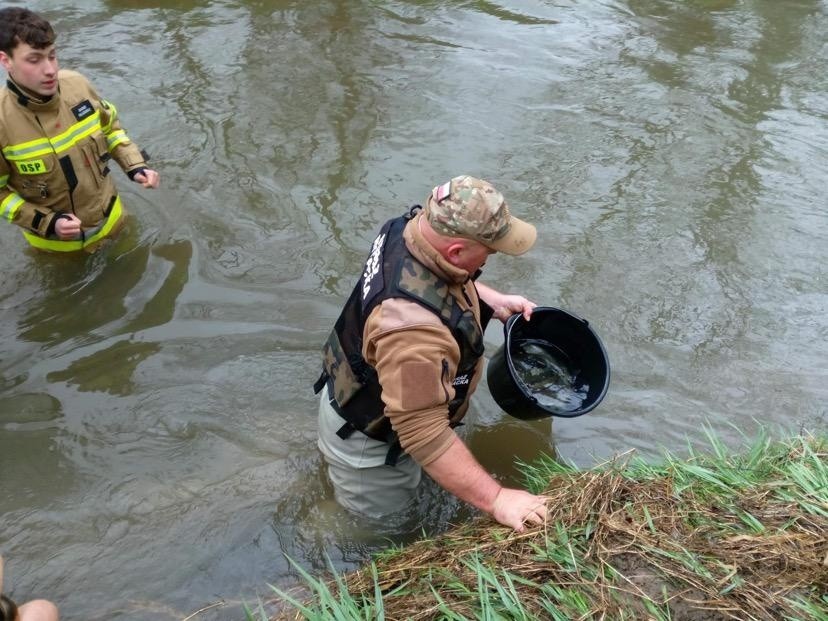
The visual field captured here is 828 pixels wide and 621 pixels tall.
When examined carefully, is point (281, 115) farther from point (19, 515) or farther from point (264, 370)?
point (19, 515)

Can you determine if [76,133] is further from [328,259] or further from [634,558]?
[634,558]

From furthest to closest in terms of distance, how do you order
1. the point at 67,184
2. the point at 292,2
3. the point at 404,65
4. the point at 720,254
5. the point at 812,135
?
the point at 292,2 < the point at 404,65 < the point at 812,135 < the point at 720,254 < the point at 67,184

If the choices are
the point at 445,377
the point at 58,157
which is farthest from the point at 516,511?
the point at 58,157

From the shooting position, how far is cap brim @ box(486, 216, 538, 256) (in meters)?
2.83

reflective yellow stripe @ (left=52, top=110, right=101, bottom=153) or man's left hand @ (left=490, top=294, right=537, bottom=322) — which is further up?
reflective yellow stripe @ (left=52, top=110, right=101, bottom=153)

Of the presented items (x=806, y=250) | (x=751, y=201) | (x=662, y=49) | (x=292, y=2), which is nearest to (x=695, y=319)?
(x=806, y=250)

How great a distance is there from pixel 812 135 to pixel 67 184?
6896mm

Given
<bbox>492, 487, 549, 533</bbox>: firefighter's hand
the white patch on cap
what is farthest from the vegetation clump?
the white patch on cap

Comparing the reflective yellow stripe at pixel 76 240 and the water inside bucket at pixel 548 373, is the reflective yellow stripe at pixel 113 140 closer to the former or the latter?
the reflective yellow stripe at pixel 76 240

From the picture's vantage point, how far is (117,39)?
29.4 feet

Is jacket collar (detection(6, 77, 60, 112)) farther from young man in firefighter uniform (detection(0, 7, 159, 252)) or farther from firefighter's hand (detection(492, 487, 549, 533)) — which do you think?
firefighter's hand (detection(492, 487, 549, 533))

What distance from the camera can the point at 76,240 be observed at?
498cm

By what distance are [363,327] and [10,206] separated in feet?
9.12

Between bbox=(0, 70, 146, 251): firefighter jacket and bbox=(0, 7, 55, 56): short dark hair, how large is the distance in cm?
28
